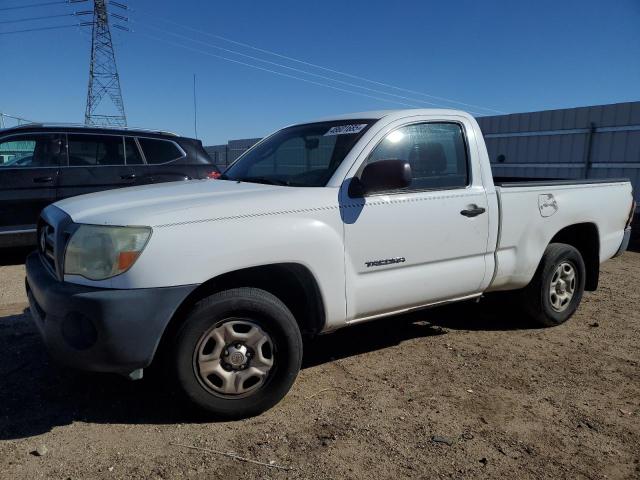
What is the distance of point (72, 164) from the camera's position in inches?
281

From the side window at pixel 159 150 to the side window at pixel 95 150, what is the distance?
0.33 meters

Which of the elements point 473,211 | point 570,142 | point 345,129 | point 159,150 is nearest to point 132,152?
point 159,150

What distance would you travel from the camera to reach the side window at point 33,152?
692 cm

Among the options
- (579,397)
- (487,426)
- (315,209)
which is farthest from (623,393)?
→ (315,209)

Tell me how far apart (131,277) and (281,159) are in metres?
1.74

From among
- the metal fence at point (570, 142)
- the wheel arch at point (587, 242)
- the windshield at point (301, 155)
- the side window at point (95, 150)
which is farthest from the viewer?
the metal fence at point (570, 142)

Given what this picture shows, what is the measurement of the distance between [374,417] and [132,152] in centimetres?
584

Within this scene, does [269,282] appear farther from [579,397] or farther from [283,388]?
[579,397]

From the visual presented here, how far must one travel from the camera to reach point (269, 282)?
3307mm

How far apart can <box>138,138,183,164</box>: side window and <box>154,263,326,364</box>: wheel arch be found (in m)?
5.03

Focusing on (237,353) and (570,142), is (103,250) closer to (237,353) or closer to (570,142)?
(237,353)

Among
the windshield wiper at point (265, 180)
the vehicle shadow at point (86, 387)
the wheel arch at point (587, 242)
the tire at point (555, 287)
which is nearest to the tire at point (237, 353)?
the vehicle shadow at point (86, 387)

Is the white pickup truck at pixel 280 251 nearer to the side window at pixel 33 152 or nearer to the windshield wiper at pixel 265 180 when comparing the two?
the windshield wiper at pixel 265 180

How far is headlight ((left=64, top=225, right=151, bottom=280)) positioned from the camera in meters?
2.68
